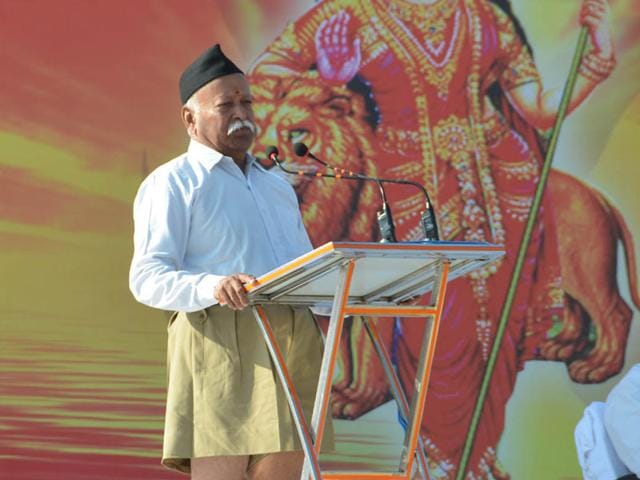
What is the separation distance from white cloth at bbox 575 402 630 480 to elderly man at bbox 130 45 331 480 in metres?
1.35

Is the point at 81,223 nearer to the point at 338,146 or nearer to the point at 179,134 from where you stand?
the point at 179,134

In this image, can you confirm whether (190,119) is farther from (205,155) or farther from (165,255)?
(165,255)

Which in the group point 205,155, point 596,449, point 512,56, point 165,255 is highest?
point 512,56

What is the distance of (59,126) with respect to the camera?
421 centimetres

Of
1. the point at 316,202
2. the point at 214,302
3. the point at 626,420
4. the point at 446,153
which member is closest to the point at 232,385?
the point at 214,302

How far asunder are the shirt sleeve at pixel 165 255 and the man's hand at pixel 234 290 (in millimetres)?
45

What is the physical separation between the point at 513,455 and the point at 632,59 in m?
1.48

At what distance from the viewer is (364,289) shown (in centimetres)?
262

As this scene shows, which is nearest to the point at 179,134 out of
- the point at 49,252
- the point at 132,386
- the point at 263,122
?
the point at 263,122

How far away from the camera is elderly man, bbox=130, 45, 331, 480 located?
2791mm

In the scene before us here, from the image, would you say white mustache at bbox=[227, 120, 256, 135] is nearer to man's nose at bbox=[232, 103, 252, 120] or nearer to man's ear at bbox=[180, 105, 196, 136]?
man's nose at bbox=[232, 103, 252, 120]

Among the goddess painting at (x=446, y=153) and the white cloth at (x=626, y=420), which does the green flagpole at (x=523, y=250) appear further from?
the white cloth at (x=626, y=420)

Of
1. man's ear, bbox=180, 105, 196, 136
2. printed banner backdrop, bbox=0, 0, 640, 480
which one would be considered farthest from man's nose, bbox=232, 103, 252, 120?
printed banner backdrop, bbox=0, 0, 640, 480

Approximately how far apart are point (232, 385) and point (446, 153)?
1.90m
